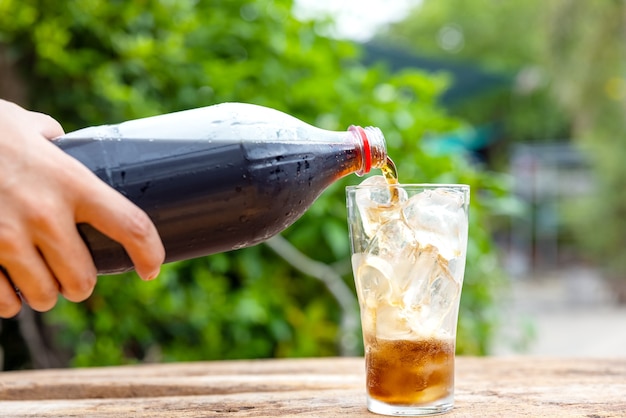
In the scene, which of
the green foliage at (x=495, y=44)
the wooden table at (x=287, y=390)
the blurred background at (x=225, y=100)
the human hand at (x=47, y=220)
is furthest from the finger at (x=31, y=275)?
the green foliage at (x=495, y=44)

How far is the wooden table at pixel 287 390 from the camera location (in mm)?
1096

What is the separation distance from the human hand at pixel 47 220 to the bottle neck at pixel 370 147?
34 cm

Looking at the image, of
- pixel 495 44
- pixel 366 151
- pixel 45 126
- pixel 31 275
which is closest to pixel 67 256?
pixel 31 275

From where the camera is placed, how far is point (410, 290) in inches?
42.6

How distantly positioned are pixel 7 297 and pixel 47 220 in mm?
109

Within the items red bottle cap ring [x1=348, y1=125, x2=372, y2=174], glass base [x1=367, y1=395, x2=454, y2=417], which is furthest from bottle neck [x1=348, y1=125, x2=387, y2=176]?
glass base [x1=367, y1=395, x2=454, y2=417]

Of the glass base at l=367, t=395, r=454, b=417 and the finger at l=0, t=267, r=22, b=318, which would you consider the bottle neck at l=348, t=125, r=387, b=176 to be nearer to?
the glass base at l=367, t=395, r=454, b=417

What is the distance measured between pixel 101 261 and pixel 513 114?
20284 millimetres

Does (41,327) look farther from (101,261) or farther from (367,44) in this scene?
(367,44)

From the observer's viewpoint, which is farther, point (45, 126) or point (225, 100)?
point (225, 100)

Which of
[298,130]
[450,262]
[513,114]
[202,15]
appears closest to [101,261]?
[298,130]

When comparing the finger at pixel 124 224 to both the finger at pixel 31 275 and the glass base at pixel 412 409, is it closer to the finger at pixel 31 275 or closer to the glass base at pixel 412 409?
the finger at pixel 31 275

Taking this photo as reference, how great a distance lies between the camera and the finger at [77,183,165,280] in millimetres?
812

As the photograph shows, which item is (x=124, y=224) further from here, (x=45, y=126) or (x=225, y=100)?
(x=225, y=100)
